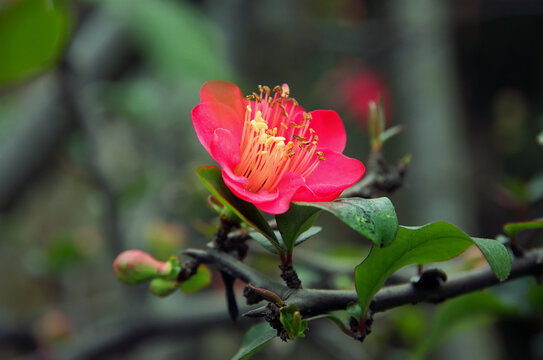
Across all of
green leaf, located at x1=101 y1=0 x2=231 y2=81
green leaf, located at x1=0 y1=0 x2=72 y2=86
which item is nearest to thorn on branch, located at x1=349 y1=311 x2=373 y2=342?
green leaf, located at x1=0 y1=0 x2=72 y2=86

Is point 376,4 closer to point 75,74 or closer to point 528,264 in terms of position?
point 75,74

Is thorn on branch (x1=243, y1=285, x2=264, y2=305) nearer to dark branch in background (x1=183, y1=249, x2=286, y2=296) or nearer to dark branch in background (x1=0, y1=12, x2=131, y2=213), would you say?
dark branch in background (x1=183, y1=249, x2=286, y2=296)

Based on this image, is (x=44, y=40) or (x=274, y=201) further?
(x=44, y=40)

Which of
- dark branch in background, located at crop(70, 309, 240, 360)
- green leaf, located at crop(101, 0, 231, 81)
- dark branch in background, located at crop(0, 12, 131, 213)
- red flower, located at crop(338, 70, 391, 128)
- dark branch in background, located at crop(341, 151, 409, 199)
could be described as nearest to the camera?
dark branch in background, located at crop(341, 151, 409, 199)

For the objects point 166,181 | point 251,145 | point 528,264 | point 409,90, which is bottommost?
point 166,181

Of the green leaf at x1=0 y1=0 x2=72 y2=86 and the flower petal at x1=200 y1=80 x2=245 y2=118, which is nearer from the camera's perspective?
the flower petal at x1=200 y1=80 x2=245 y2=118

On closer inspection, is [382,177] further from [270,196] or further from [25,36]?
[25,36]

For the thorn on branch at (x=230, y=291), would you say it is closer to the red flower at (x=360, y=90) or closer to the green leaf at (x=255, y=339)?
the green leaf at (x=255, y=339)

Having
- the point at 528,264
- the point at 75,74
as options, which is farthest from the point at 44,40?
the point at 528,264
